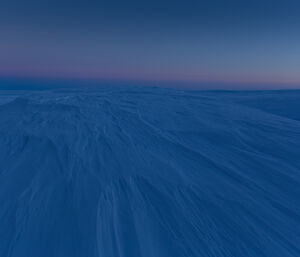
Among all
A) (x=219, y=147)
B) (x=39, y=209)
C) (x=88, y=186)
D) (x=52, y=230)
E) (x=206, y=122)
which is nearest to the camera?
(x=52, y=230)

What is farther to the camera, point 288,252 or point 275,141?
point 275,141

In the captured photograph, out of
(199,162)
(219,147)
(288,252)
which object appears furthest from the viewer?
(219,147)

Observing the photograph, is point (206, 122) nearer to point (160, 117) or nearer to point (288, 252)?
point (160, 117)

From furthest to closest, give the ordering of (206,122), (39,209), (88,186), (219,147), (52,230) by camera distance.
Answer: (206,122) → (219,147) → (88,186) → (39,209) → (52,230)

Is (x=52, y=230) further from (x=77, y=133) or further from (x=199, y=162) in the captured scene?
(x=77, y=133)

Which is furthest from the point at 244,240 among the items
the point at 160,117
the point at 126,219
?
the point at 160,117

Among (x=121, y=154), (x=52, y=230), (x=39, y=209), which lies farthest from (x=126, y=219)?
(x=121, y=154)
